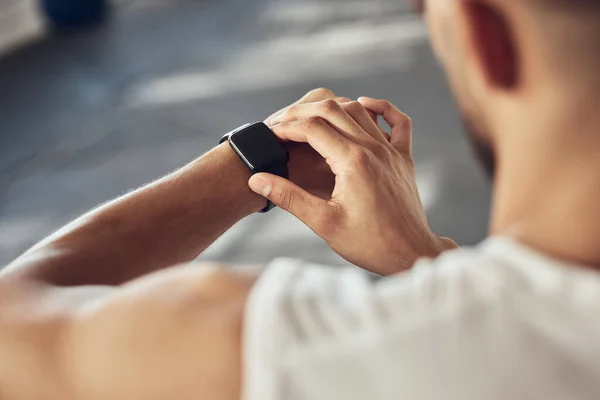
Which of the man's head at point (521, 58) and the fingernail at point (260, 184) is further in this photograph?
the fingernail at point (260, 184)

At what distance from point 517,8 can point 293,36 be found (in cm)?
458

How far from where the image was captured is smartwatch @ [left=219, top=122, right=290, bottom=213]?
1089 mm

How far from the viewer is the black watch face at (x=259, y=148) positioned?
3.57 feet

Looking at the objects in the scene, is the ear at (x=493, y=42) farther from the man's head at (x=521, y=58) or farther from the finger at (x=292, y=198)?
the finger at (x=292, y=198)

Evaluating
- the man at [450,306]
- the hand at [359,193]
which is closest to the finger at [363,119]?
the hand at [359,193]

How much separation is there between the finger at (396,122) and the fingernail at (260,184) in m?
0.21

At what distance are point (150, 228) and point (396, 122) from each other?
16.4 inches

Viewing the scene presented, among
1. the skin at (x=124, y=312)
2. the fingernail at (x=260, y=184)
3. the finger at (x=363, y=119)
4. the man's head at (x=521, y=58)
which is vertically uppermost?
the man's head at (x=521, y=58)

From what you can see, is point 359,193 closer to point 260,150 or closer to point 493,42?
point 260,150

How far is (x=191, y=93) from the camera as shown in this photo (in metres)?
4.07

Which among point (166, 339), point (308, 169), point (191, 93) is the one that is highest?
point (166, 339)

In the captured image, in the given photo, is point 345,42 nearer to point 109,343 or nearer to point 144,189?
point 144,189

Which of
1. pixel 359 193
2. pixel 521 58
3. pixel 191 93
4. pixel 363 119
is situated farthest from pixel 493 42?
pixel 191 93

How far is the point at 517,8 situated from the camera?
497mm
